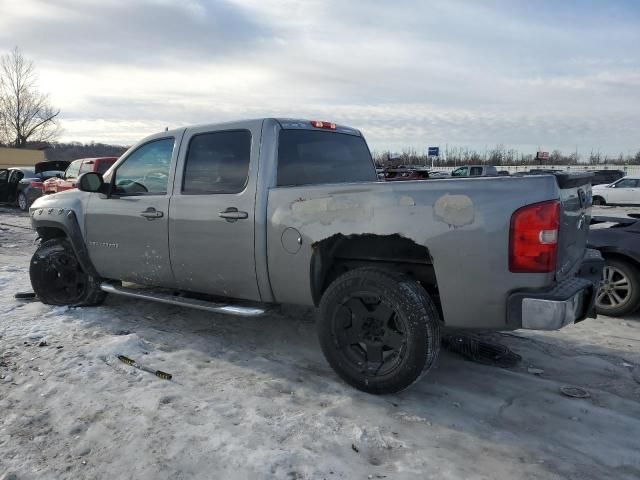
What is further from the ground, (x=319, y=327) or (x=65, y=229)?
(x=65, y=229)

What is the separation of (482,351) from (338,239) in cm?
161

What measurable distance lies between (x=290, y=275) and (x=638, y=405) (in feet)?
8.12

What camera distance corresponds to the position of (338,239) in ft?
11.9

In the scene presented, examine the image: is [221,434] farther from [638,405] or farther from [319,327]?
[638,405]

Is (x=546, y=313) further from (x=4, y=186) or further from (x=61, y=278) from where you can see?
(x=4, y=186)

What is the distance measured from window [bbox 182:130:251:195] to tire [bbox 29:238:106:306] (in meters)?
1.90

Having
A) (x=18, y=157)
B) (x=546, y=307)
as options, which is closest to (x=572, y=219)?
(x=546, y=307)

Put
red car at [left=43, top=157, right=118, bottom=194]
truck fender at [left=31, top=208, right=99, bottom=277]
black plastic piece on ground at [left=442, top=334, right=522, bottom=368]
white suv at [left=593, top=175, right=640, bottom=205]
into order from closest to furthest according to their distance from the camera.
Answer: black plastic piece on ground at [left=442, top=334, right=522, bottom=368] < truck fender at [left=31, top=208, right=99, bottom=277] < red car at [left=43, top=157, right=118, bottom=194] < white suv at [left=593, top=175, right=640, bottom=205]

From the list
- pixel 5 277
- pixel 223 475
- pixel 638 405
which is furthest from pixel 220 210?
pixel 5 277

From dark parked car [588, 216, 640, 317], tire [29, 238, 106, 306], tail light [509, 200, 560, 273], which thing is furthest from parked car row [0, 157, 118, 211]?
tail light [509, 200, 560, 273]

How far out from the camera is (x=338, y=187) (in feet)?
Answer: 11.5

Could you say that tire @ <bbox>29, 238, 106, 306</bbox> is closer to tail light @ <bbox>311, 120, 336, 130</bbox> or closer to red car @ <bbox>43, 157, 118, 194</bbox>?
tail light @ <bbox>311, 120, 336, 130</bbox>

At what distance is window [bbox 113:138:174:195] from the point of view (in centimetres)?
A: 469

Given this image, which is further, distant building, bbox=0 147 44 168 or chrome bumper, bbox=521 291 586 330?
distant building, bbox=0 147 44 168
